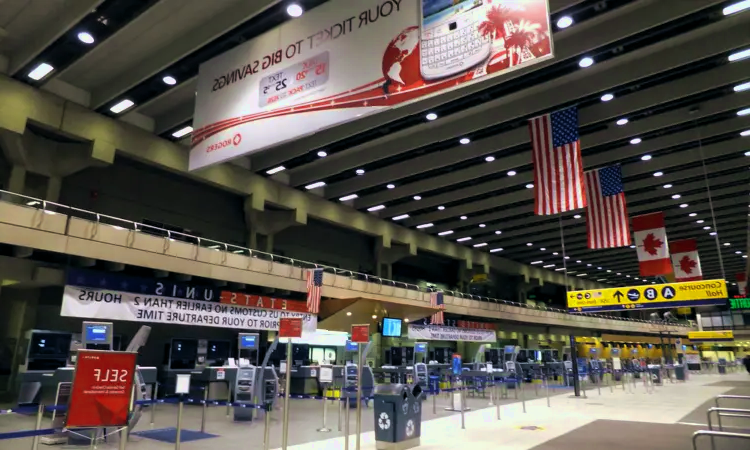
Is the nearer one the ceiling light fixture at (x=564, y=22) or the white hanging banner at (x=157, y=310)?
the ceiling light fixture at (x=564, y=22)

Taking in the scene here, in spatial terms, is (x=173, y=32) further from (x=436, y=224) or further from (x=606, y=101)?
(x=436, y=224)

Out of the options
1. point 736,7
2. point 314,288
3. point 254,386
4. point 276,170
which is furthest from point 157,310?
point 736,7

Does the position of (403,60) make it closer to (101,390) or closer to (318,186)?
(101,390)

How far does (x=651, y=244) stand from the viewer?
1716cm

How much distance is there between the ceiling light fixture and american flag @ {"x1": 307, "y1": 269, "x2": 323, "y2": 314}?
11673mm

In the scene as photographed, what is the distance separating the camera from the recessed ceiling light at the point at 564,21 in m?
9.98

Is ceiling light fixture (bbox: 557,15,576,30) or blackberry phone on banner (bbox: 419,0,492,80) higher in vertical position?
ceiling light fixture (bbox: 557,15,576,30)

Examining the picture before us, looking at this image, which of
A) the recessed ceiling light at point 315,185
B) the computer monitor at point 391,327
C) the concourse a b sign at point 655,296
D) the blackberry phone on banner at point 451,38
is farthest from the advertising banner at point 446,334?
the blackberry phone on banner at point 451,38

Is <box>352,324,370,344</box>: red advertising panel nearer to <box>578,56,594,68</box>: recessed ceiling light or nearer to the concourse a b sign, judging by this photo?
<box>578,56,594,68</box>: recessed ceiling light

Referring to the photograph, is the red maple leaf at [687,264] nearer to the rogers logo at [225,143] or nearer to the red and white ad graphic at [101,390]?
the rogers logo at [225,143]

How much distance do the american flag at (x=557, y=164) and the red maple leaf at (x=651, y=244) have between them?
676cm

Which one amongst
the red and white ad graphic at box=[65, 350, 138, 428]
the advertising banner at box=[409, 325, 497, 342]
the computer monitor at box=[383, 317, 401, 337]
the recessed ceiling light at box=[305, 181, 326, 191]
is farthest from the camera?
the advertising banner at box=[409, 325, 497, 342]

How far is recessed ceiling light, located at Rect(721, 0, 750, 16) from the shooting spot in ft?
32.5

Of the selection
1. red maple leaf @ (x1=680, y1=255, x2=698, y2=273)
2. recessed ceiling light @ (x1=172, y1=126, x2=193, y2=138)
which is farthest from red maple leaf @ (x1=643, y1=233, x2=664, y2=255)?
recessed ceiling light @ (x1=172, y1=126, x2=193, y2=138)
